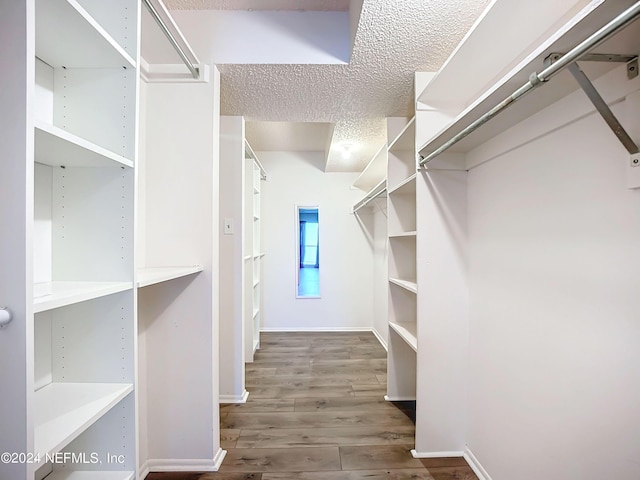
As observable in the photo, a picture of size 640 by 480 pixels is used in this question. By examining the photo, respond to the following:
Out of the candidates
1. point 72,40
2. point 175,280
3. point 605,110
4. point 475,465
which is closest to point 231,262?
point 175,280

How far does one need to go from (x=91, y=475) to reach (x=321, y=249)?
12.1ft

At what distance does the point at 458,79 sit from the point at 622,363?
1413 mm

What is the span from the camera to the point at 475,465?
65.1 inches

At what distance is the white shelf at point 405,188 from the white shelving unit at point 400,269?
12 mm

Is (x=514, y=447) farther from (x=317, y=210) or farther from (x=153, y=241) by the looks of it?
(x=317, y=210)

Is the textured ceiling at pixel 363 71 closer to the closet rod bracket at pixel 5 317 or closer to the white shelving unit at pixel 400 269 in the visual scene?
the white shelving unit at pixel 400 269

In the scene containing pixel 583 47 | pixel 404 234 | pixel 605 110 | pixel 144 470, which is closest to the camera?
pixel 583 47

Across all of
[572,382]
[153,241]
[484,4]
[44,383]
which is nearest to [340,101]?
[484,4]

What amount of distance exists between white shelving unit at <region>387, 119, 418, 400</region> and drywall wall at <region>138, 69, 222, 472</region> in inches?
53.2

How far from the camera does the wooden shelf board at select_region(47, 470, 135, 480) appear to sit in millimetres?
922

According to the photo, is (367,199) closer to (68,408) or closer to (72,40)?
(72,40)

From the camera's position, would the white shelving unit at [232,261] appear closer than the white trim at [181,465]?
No

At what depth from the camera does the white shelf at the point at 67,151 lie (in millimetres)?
706

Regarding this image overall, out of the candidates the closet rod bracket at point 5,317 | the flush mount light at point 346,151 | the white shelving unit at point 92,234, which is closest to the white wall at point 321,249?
the flush mount light at point 346,151
